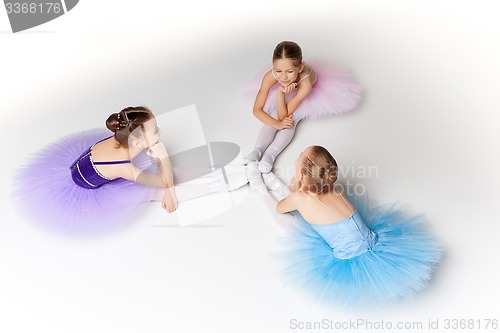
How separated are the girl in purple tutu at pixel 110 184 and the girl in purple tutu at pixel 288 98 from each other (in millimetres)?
194

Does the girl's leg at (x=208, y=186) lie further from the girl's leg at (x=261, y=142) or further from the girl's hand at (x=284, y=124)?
the girl's hand at (x=284, y=124)

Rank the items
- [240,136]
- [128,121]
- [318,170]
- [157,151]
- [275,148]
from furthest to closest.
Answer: [240,136] → [275,148] → [157,151] → [128,121] → [318,170]

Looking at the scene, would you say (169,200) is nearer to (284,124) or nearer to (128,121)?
(128,121)

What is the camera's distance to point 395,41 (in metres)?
3.07

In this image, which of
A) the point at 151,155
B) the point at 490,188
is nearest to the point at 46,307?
the point at 151,155

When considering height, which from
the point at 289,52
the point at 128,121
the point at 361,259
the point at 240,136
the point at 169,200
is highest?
the point at 289,52

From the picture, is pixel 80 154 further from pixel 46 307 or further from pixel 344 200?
pixel 344 200

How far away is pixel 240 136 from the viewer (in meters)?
2.67

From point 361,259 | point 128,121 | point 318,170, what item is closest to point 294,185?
point 318,170

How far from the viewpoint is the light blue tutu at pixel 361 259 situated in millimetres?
2061

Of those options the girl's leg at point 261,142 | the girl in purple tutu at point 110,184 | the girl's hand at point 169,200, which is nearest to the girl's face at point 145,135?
the girl in purple tutu at point 110,184

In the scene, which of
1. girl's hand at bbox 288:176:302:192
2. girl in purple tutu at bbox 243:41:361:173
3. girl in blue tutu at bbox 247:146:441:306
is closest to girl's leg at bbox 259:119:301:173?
girl in purple tutu at bbox 243:41:361:173

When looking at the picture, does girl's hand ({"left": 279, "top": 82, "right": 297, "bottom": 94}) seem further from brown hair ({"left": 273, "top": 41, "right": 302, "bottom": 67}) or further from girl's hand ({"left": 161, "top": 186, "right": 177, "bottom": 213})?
girl's hand ({"left": 161, "top": 186, "right": 177, "bottom": 213})

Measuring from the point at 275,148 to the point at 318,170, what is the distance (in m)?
0.50
